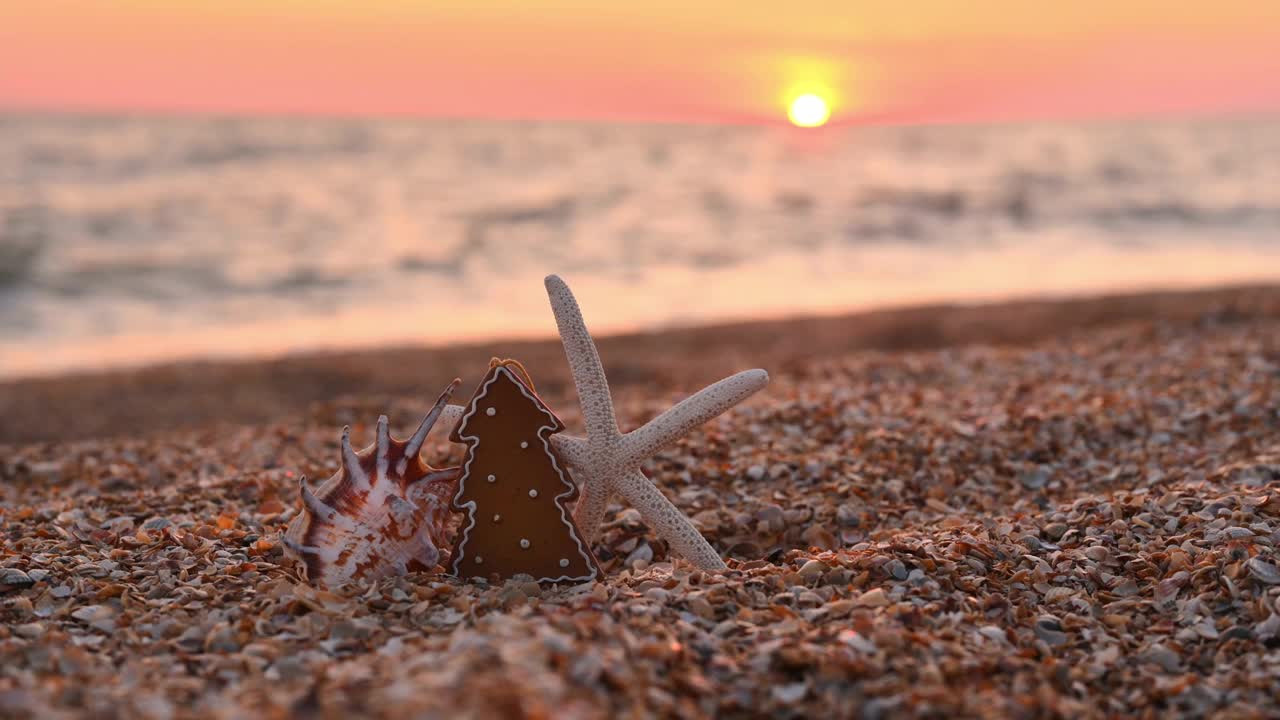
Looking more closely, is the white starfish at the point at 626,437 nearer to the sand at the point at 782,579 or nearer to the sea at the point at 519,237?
the sand at the point at 782,579

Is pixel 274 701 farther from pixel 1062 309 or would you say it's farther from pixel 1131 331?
pixel 1062 309

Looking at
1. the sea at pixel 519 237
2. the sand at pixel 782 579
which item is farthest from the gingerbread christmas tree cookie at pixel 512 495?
the sea at pixel 519 237

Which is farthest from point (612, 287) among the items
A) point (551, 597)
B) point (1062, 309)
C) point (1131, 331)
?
point (551, 597)

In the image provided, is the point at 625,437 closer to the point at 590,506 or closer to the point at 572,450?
the point at 572,450

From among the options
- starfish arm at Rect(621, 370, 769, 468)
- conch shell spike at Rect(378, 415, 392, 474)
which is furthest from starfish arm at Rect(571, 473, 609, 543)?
conch shell spike at Rect(378, 415, 392, 474)

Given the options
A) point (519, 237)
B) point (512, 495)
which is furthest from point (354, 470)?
point (519, 237)

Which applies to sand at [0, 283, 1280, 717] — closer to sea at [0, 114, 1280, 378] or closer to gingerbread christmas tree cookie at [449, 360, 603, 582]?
gingerbread christmas tree cookie at [449, 360, 603, 582]
